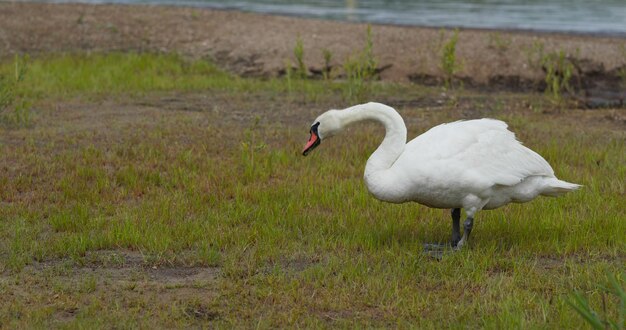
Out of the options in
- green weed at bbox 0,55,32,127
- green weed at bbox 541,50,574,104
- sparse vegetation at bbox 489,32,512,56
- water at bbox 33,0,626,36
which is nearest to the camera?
green weed at bbox 0,55,32,127

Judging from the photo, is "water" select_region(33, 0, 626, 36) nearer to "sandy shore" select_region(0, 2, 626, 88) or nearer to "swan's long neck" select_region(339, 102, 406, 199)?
"sandy shore" select_region(0, 2, 626, 88)

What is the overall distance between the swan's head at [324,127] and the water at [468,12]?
13507 mm

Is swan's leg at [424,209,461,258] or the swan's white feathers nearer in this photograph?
the swan's white feathers

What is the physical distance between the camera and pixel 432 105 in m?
13.5

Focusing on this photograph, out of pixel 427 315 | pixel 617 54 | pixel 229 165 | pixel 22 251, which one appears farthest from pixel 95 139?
pixel 617 54

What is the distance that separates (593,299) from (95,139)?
20.6ft

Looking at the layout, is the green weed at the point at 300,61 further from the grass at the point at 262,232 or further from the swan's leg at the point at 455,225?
the swan's leg at the point at 455,225

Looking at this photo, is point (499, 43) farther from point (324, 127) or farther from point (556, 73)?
point (324, 127)

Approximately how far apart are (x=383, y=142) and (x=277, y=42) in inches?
391

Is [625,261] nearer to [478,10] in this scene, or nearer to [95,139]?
[95,139]

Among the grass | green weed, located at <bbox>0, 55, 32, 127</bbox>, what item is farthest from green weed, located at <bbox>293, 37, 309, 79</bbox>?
green weed, located at <bbox>0, 55, 32, 127</bbox>

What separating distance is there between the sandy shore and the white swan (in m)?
7.50

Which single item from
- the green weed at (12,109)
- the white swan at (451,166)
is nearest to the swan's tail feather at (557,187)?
the white swan at (451,166)

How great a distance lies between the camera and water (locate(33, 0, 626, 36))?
2106 centimetres
